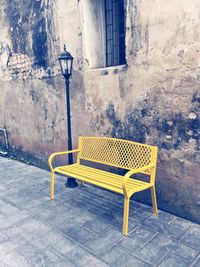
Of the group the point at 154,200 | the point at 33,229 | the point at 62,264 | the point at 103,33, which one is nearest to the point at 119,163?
the point at 154,200

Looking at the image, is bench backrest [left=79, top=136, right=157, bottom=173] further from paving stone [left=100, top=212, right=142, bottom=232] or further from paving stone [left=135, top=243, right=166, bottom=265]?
paving stone [left=135, top=243, right=166, bottom=265]

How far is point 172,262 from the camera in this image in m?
2.66

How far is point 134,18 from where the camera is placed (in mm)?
3668

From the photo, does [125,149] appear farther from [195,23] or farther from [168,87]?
[195,23]

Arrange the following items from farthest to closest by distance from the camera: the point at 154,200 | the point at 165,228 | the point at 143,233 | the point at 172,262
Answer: the point at 154,200 < the point at 165,228 < the point at 143,233 < the point at 172,262

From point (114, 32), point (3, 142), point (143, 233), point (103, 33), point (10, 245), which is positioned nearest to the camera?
point (10, 245)

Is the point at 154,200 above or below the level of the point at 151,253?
above

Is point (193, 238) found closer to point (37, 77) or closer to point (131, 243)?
point (131, 243)

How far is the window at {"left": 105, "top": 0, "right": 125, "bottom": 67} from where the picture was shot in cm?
429

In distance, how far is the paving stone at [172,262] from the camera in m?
2.61

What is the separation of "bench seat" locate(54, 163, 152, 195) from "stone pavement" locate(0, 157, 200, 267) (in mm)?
507

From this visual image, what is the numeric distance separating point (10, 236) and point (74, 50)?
335 centimetres

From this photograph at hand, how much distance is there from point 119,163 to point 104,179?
0.45 meters

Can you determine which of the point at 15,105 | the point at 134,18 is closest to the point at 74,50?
the point at 134,18
